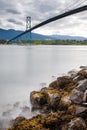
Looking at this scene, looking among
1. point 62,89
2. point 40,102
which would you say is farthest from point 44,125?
point 62,89

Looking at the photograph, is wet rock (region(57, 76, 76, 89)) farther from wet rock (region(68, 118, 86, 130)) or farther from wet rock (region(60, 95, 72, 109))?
wet rock (region(68, 118, 86, 130))

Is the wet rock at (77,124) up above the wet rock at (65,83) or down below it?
below

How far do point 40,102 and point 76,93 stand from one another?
128 cm

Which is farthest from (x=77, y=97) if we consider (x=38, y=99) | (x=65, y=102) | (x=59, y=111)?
(x=38, y=99)

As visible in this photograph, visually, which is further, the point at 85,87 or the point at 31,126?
the point at 85,87

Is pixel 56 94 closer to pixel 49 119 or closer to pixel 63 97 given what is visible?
pixel 63 97

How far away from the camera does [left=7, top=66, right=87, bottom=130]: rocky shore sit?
205 inches

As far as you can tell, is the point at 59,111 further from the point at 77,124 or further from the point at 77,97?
the point at 77,124

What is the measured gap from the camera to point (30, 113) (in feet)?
Result: 24.4

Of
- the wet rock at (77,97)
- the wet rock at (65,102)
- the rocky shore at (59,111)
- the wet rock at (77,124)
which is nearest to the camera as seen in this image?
the wet rock at (77,124)

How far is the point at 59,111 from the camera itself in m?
6.01

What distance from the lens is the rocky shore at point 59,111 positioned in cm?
520

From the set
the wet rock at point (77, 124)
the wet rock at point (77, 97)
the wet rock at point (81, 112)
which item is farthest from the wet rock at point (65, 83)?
the wet rock at point (77, 124)

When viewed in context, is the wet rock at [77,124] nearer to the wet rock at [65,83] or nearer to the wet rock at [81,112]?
the wet rock at [81,112]
